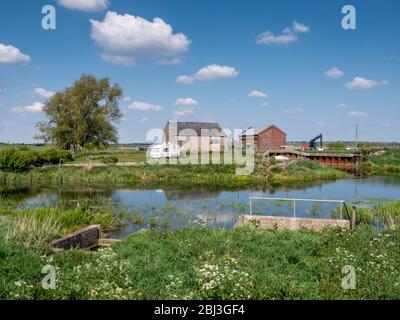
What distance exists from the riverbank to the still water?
4.03m

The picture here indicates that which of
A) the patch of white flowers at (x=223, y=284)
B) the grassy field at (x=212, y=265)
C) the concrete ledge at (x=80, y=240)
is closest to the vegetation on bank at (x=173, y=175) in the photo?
the concrete ledge at (x=80, y=240)

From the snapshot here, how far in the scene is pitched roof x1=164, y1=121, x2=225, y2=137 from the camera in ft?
227

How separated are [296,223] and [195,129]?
182 feet

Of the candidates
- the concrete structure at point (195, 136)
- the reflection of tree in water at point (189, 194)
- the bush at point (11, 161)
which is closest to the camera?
the reflection of tree in water at point (189, 194)

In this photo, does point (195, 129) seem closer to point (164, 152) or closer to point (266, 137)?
point (266, 137)

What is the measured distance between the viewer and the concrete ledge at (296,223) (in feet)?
50.1

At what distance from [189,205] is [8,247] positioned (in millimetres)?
14489

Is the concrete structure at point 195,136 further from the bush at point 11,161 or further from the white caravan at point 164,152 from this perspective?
the bush at point 11,161

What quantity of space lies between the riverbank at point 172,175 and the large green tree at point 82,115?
14.0 m

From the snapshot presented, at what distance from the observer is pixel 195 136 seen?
6869 cm

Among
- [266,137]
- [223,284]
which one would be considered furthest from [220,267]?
[266,137]

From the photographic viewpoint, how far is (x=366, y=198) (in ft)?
85.4
